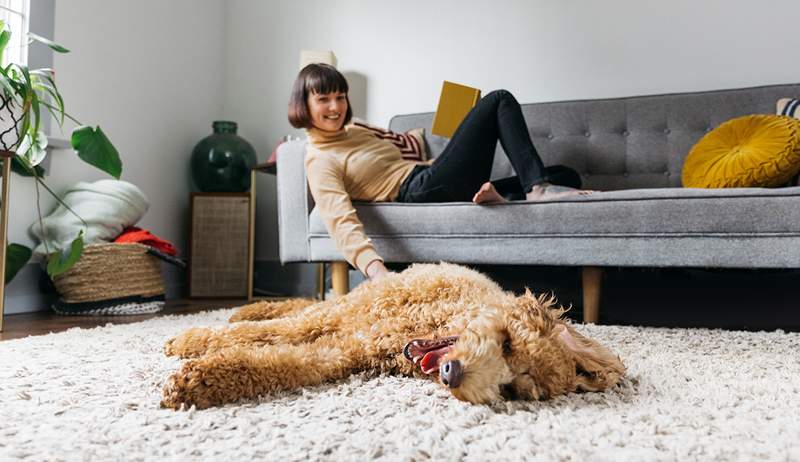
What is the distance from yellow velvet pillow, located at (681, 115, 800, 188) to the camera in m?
1.95

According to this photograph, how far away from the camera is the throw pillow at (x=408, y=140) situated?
8.59ft

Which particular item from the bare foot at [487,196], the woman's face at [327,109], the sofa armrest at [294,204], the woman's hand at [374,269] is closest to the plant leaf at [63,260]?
the sofa armrest at [294,204]

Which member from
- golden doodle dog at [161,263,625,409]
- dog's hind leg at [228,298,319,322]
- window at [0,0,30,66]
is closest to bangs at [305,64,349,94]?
dog's hind leg at [228,298,319,322]

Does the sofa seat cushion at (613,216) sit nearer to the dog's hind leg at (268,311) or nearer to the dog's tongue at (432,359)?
the dog's hind leg at (268,311)

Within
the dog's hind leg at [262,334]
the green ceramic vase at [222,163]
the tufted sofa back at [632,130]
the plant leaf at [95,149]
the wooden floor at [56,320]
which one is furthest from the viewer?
the green ceramic vase at [222,163]

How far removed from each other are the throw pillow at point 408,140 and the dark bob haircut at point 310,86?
0.28 m

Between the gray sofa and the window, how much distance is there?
1.21 metres

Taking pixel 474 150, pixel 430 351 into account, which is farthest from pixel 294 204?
pixel 430 351

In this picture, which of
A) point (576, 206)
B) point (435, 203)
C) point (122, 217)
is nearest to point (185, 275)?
point (122, 217)

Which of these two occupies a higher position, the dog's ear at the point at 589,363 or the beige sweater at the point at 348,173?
the beige sweater at the point at 348,173

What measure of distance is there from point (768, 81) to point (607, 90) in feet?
2.33

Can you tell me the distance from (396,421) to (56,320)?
1.86 meters

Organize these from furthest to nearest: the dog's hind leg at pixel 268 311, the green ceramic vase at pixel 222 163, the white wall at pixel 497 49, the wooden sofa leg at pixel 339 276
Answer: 1. the green ceramic vase at pixel 222 163
2. the white wall at pixel 497 49
3. the wooden sofa leg at pixel 339 276
4. the dog's hind leg at pixel 268 311

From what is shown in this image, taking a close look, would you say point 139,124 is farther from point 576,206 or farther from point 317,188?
point 576,206
